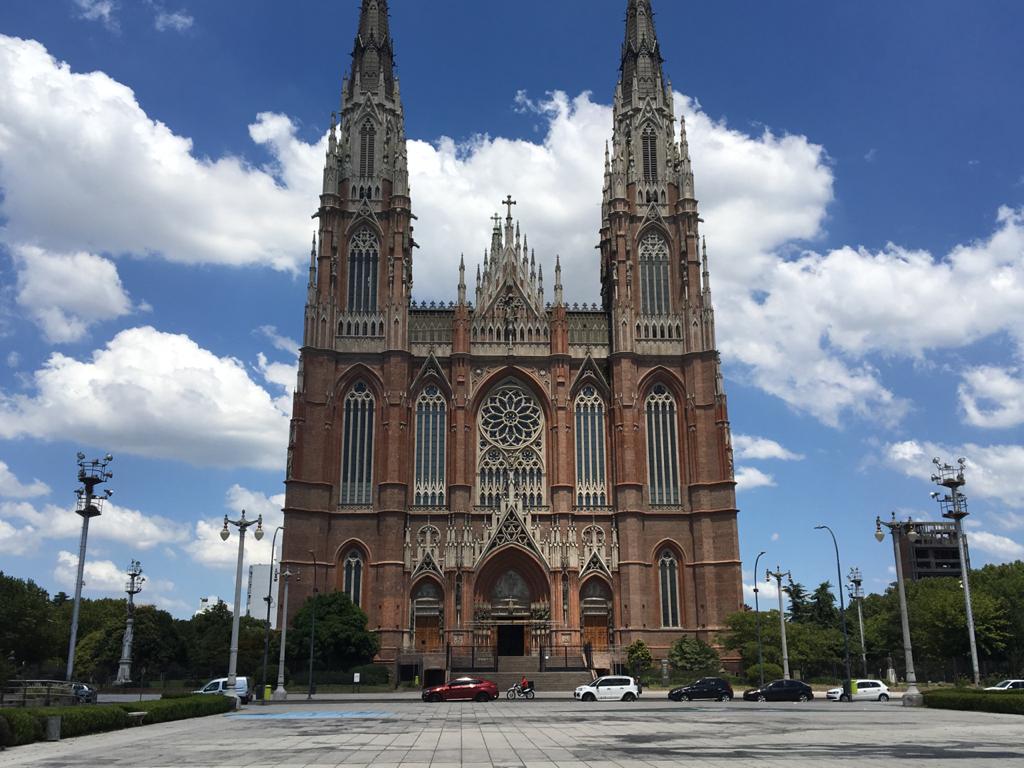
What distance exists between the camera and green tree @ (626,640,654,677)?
61.3 m

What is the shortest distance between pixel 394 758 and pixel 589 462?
50.8 m

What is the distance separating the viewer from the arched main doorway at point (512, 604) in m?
63.7

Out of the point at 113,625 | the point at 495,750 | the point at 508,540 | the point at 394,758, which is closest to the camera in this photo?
the point at 394,758

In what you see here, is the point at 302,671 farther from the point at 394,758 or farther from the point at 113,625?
the point at 394,758

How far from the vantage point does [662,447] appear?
68875 mm

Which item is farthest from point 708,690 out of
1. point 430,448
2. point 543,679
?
point 430,448

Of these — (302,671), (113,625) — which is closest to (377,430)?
(302,671)

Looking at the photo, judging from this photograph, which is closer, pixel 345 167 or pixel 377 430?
pixel 377 430

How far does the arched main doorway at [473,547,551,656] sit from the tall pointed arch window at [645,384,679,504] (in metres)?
10.3

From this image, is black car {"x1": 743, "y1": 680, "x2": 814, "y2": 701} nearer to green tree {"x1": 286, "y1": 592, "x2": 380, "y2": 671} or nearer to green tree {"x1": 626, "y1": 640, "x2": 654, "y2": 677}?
green tree {"x1": 626, "y1": 640, "x2": 654, "y2": 677}

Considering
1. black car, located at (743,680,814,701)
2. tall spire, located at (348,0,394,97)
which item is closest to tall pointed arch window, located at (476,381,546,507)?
black car, located at (743,680,814,701)

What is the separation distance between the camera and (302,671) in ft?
199

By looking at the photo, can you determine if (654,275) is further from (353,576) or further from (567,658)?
(353,576)

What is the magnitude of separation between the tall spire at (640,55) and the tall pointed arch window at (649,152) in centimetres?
366
